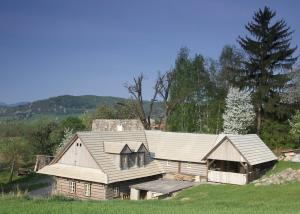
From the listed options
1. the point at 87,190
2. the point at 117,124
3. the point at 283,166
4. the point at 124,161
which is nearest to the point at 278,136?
the point at 283,166

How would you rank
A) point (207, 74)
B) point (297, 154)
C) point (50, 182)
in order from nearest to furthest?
point (297, 154) → point (50, 182) → point (207, 74)

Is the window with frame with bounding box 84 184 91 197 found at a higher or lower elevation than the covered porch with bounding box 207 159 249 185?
lower

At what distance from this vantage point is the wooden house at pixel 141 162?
37.0 m

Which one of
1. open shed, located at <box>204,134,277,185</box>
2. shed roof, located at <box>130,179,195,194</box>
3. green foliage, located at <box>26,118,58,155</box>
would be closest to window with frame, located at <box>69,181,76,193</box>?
shed roof, located at <box>130,179,195,194</box>

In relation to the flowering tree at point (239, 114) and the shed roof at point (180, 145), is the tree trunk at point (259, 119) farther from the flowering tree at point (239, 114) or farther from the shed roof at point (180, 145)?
the shed roof at point (180, 145)

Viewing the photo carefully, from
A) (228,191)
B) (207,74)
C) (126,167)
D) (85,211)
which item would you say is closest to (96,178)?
(126,167)

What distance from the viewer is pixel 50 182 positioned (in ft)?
164

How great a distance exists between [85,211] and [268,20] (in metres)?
43.1

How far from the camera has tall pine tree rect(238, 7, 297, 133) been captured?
51281 millimetres

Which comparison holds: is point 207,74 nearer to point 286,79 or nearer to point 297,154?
point 286,79

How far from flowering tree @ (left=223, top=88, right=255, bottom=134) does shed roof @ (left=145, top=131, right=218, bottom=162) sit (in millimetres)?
13380

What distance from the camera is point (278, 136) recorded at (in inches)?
1966

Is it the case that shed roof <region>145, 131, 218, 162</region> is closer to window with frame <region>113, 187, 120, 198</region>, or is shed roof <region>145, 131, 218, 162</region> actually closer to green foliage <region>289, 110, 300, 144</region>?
window with frame <region>113, 187, 120, 198</region>

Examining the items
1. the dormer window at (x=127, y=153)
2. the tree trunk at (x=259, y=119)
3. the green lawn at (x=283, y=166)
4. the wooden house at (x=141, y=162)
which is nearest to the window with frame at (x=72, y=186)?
the wooden house at (x=141, y=162)
